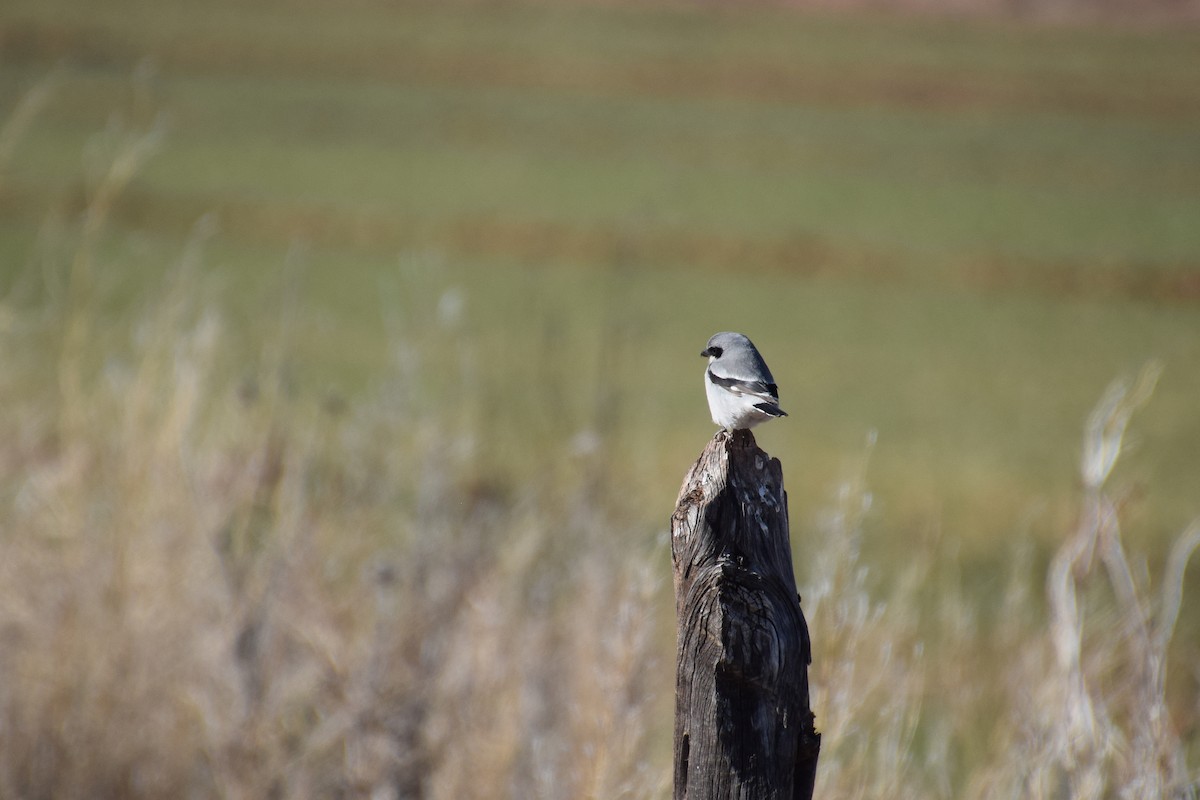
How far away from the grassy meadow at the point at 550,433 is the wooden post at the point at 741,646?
753mm

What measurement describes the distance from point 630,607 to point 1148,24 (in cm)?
3606

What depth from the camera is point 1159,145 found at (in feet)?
79.0

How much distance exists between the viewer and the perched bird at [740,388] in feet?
8.14

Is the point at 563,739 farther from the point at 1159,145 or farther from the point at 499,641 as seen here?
the point at 1159,145

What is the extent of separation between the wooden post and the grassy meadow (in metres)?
0.75

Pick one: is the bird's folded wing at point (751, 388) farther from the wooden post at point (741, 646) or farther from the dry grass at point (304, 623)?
the dry grass at point (304, 623)

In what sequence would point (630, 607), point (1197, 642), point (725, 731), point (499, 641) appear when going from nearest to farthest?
point (725, 731) → point (630, 607) → point (499, 641) → point (1197, 642)

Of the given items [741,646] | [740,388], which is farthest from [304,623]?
[741,646]

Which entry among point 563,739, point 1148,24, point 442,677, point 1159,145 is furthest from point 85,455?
point 1148,24

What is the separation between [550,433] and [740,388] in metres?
4.40

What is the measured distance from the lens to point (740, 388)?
8.32 ft

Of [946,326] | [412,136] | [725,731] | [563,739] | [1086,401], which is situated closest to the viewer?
[725,731]

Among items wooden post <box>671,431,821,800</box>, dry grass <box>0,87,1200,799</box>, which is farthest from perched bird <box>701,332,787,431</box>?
dry grass <box>0,87,1200,799</box>

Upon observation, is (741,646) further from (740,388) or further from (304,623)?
(304,623)
